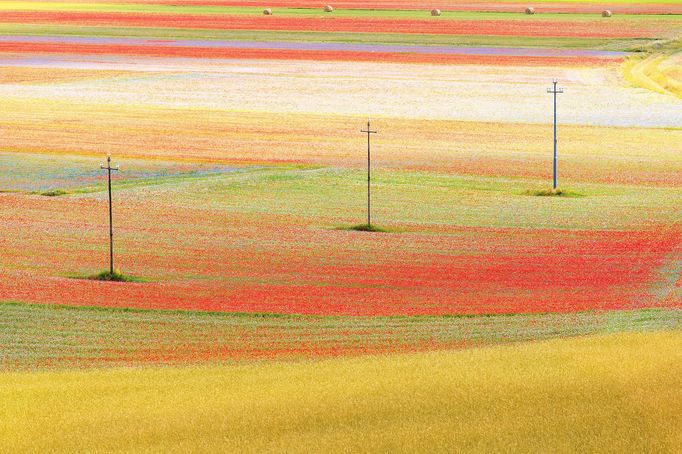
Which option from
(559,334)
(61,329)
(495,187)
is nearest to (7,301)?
(61,329)

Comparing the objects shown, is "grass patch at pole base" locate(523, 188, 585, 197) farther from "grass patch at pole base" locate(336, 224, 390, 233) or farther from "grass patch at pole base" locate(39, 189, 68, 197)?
"grass patch at pole base" locate(39, 189, 68, 197)

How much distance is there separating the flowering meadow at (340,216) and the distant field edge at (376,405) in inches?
4.8

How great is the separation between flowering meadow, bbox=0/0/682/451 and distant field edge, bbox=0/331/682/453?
123 mm

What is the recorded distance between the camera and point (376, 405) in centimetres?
2214

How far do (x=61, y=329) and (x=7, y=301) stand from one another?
10.8 feet

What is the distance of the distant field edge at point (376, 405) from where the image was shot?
20453 mm

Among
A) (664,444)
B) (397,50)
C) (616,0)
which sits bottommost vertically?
(664,444)

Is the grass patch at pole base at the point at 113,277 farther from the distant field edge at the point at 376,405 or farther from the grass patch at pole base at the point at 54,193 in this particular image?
the grass patch at pole base at the point at 54,193

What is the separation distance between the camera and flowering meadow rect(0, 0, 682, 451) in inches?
1085

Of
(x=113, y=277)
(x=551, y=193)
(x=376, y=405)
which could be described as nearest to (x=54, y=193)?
(x=113, y=277)

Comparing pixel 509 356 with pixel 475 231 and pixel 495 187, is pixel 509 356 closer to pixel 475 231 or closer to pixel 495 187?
pixel 475 231

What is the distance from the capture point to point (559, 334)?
28.9m

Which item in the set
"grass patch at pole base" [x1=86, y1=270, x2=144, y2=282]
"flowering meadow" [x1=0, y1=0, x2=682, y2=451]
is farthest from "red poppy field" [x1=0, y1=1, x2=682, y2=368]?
"grass patch at pole base" [x1=86, y1=270, x2=144, y2=282]

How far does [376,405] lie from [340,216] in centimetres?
2397
